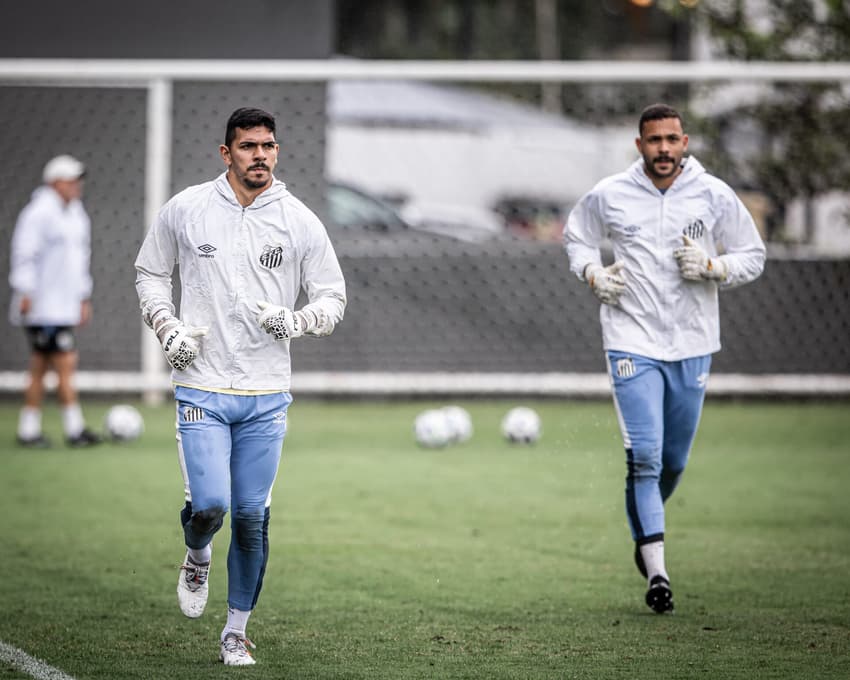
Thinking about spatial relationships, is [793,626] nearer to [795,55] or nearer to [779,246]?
[779,246]

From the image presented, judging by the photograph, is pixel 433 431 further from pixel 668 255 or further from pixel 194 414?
pixel 194 414

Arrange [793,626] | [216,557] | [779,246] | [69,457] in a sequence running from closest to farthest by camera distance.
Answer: [793,626], [216,557], [69,457], [779,246]

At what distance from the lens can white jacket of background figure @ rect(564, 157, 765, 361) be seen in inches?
306

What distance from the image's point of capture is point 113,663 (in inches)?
246

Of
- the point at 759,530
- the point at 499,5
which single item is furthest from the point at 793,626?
the point at 499,5

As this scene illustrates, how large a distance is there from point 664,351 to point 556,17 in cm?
4559

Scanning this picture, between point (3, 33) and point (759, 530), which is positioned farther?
point (3, 33)

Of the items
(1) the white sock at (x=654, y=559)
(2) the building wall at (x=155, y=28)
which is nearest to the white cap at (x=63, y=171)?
(2) the building wall at (x=155, y=28)

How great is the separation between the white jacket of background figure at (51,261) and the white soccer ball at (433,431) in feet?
11.2

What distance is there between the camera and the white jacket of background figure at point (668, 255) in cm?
778

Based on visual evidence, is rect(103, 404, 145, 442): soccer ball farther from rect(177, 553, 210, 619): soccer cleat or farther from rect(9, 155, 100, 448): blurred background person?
rect(177, 553, 210, 619): soccer cleat

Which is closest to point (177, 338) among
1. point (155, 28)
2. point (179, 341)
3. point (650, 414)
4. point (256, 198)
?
point (179, 341)

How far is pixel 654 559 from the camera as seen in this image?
746cm

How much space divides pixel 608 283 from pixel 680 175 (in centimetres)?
75
